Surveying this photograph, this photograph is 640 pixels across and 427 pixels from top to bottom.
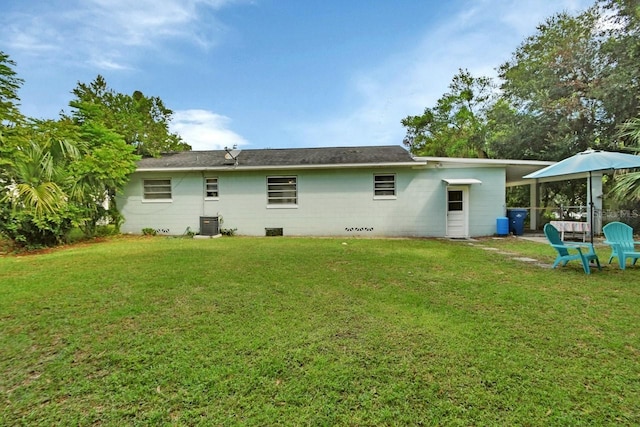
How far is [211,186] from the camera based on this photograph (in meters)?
12.9

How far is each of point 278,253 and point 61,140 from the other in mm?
8213

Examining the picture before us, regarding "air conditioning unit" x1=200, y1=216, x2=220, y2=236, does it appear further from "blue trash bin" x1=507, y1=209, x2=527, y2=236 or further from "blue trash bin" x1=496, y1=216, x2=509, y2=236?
"blue trash bin" x1=507, y1=209, x2=527, y2=236

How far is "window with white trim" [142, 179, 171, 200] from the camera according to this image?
42.3 ft

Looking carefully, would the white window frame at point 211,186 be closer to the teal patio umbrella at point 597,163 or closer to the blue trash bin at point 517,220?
the teal patio umbrella at point 597,163

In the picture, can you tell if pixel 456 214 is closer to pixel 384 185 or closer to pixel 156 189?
pixel 384 185

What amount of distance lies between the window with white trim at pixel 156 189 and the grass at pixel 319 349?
7.54 metres

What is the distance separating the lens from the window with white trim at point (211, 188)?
12789 millimetres

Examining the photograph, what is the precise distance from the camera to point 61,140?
9.59 metres

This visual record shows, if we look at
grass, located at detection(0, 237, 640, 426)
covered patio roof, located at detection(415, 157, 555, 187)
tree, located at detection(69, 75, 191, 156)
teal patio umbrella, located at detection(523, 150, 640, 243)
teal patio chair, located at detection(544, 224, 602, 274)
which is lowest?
grass, located at detection(0, 237, 640, 426)

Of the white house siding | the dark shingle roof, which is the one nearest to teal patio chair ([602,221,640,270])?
the white house siding

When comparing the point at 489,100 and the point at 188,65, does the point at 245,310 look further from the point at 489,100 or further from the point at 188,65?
the point at 489,100

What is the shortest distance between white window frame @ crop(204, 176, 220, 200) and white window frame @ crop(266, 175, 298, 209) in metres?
2.22

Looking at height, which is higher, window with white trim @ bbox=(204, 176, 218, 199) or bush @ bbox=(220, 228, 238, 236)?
window with white trim @ bbox=(204, 176, 218, 199)

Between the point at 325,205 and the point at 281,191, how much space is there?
6.57 feet
